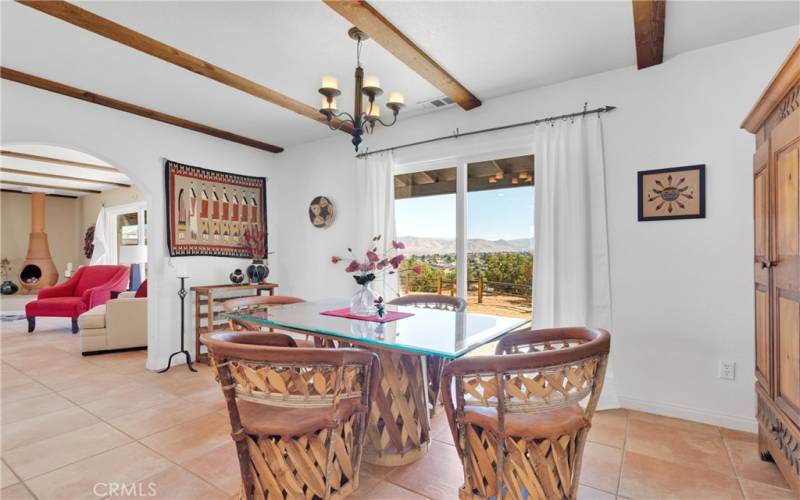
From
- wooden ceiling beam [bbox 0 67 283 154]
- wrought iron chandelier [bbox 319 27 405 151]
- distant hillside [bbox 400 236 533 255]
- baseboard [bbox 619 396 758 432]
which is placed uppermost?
wooden ceiling beam [bbox 0 67 283 154]

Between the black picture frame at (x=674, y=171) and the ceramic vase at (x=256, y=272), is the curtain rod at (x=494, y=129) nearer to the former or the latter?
the black picture frame at (x=674, y=171)

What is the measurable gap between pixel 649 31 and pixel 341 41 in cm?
180

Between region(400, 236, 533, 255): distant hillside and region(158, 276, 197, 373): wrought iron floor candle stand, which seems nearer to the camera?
region(400, 236, 533, 255): distant hillside

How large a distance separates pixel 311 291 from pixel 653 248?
3.38m

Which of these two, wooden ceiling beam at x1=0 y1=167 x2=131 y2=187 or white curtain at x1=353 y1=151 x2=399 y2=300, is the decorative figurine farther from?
wooden ceiling beam at x1=0 y1=167 x2=131 y2=187

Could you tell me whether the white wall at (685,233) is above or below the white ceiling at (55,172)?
below

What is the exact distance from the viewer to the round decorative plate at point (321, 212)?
4363 mm

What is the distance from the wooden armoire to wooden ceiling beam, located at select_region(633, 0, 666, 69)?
71 centimetres

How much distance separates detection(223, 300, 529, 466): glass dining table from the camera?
5.90ft

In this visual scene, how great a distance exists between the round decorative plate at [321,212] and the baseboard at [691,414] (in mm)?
3190

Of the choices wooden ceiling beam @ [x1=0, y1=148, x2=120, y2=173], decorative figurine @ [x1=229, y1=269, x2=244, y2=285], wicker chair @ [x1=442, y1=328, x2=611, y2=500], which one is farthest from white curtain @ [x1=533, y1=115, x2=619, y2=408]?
wooden ceiling beam @ [x1=0, y1=148, x2=120, y2=173]

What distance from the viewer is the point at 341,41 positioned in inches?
94.5

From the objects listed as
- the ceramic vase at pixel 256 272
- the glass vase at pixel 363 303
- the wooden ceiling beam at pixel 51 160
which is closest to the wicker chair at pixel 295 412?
the glass vase at pixel 363 303

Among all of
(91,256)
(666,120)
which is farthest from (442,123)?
(91,256)
